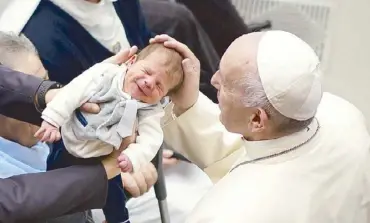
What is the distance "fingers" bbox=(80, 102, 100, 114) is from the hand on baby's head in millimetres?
90

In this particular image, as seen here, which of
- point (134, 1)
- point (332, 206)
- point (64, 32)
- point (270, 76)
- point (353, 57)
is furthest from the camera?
point (353, 57)

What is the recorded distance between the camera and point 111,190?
1.83m

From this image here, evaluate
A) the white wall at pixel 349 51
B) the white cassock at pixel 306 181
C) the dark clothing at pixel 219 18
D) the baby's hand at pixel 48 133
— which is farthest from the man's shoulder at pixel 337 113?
the white wall at pixel 349 51

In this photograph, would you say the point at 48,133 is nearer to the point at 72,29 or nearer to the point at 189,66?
the point at 189,66

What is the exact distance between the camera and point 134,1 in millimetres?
2148

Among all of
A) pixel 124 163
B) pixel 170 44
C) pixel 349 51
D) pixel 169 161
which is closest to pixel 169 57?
pixel 170 44

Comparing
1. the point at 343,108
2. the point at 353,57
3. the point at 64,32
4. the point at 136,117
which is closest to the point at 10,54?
the point at 64,32

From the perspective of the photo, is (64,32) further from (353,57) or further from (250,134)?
(353,57)

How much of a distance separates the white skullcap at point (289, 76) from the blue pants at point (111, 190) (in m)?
0.51

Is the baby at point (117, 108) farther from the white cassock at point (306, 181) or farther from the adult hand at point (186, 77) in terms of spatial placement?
the white cassock at point (306, 181)

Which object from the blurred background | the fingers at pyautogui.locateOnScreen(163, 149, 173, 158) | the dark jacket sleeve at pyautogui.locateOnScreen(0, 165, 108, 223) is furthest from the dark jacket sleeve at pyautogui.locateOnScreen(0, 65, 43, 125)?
the blurred background

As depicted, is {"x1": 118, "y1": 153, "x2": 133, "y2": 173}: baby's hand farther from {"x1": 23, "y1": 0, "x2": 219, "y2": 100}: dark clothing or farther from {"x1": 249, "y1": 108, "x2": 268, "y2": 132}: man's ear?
{"x1": 23, "y1": 0, "x2": 219, "y2": 100}: dark clothing

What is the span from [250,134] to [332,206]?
242mm

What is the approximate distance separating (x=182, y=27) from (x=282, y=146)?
1.03 m
